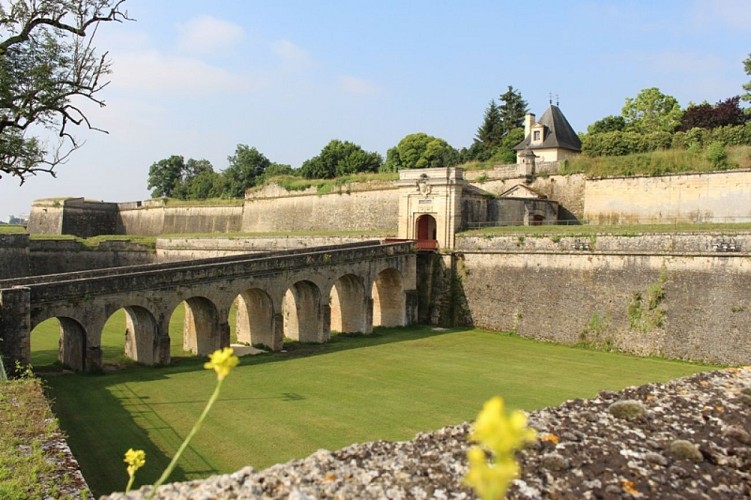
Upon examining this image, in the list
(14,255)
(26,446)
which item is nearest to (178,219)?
(14,255)

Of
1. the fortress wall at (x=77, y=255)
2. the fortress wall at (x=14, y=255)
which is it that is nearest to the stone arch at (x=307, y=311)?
the fortress wall at (x=14, y=255)

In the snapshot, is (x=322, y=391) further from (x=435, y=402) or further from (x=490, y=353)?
(x=490, y=353)

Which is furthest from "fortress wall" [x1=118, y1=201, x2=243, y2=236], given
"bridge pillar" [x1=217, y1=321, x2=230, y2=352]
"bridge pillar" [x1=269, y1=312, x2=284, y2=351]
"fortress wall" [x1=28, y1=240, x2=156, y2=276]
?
"bridge pillar" [x1=217, y1=321, x2=230, y2=352]

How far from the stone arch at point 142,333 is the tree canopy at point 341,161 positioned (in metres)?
41.7

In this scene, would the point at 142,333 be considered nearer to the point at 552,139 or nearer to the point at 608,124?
the point at 552,139

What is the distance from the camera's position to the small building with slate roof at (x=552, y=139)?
37906 mm

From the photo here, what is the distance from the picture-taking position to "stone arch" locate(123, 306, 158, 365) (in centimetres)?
1981

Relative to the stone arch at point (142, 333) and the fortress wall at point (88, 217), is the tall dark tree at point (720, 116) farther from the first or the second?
the fortress wall at point (88, 217)

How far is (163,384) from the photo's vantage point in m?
17.1

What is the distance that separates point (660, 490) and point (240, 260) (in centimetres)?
1766

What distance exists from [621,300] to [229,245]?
24142 millimetres

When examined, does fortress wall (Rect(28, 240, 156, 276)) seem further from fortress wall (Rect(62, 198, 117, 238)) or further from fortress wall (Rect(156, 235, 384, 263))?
fortress wall (Rect(62, 198, 117, 238))

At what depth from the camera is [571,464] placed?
6.51 metres

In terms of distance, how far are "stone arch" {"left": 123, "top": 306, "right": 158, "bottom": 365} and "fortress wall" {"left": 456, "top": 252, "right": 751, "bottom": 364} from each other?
1321 cm
